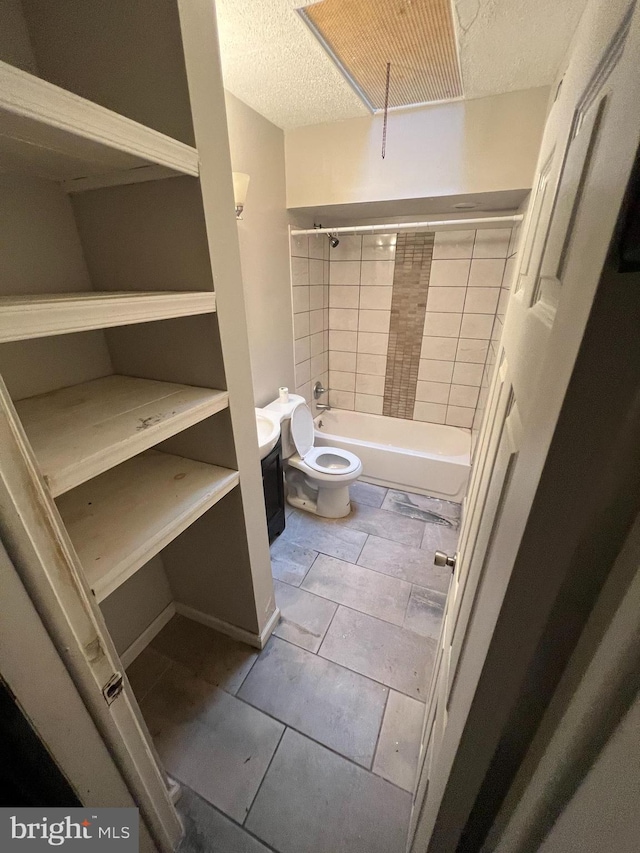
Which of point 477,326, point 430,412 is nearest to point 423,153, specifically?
point 477,326

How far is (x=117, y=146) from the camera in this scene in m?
0.66

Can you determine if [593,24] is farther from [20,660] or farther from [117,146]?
[20,660]

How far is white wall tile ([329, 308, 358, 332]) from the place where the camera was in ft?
9.69

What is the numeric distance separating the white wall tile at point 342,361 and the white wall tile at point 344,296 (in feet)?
1.37

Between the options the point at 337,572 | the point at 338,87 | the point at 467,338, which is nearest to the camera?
the point at 338,87

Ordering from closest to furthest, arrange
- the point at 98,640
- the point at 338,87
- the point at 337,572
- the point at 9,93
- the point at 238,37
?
the point at 9,93 < the point at 98,640 < the point at 238,37 < the point at 338,87 < the point at 337,572

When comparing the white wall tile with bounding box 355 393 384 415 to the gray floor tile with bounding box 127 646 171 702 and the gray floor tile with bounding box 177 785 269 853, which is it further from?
the gray floor tile with bounding box 177 785 269 853

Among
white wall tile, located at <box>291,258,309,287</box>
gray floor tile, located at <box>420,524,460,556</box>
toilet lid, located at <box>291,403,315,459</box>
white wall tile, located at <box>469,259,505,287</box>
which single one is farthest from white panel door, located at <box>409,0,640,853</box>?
→ white wall tile, located at <box>469,259,505,287</box>

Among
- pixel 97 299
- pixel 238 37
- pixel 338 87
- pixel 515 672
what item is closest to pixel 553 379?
pixel 515 672

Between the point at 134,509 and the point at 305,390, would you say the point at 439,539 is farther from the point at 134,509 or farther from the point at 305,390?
the point at 134,509

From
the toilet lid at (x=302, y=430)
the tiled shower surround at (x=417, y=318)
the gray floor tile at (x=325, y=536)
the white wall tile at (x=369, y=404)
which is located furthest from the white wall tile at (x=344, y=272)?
the gray floor tile at (x=325, y=536)

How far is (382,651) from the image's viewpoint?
1513 millimetres

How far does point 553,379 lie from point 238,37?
5.81ft

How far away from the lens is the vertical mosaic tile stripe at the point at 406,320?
2.61 metres
